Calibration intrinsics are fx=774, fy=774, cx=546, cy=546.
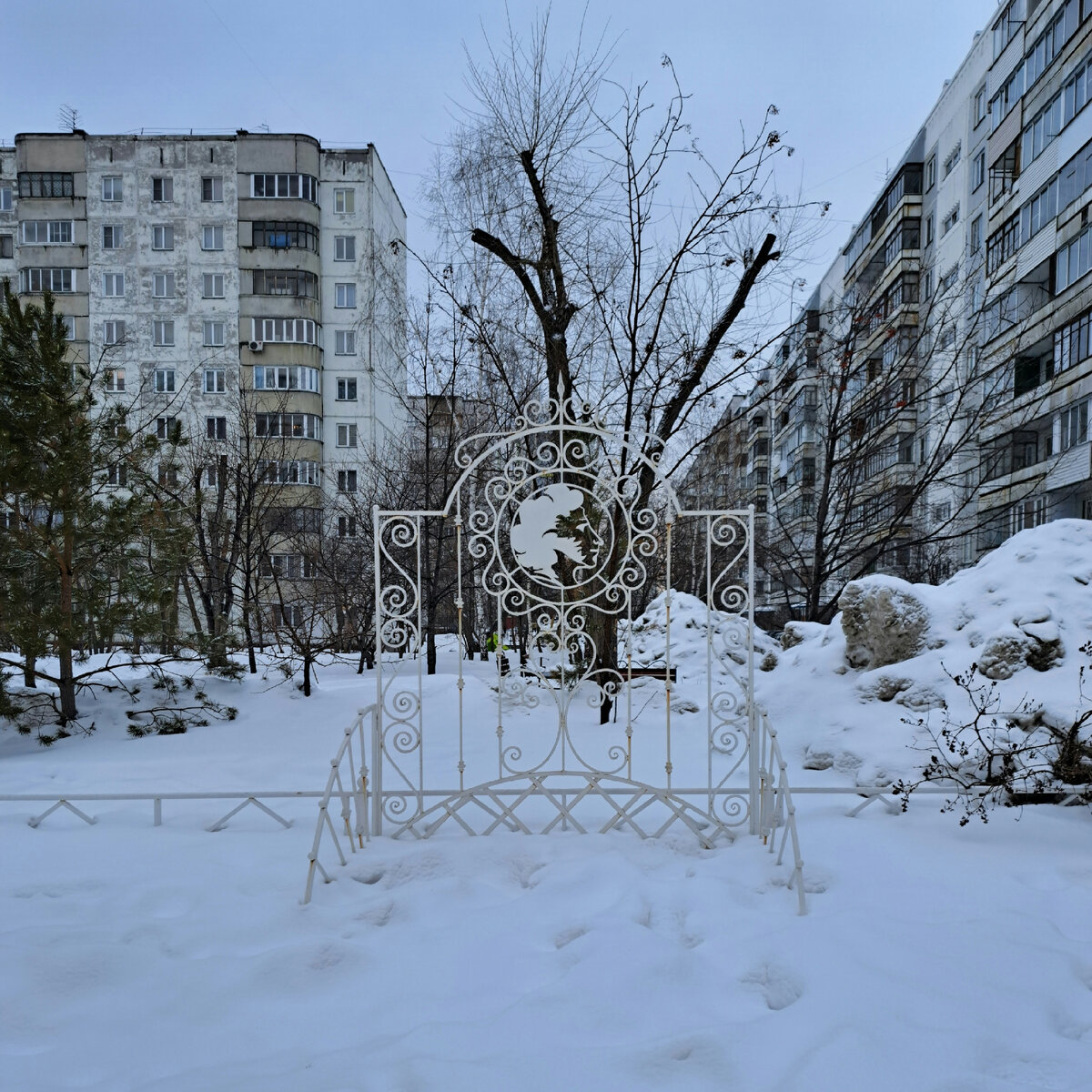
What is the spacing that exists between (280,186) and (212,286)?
3.56 metres

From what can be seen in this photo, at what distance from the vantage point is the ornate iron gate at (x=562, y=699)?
12.1 feet

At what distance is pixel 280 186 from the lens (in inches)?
893

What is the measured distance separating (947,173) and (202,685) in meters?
22.6

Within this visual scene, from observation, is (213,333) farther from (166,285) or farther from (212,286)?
(166,285)

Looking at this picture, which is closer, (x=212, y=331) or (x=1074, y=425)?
(x=1074, y=425)

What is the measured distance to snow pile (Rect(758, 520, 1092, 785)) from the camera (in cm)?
439

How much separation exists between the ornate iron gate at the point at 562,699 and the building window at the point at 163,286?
2044 cm

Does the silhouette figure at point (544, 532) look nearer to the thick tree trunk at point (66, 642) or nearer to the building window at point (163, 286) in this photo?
the thick tree trunk at point (66, 642)

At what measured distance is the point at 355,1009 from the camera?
2.31 m

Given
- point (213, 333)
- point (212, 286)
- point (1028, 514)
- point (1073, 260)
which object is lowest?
point (1028, 514)

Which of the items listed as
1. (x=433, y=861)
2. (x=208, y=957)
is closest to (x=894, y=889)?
(x=433, y=861)

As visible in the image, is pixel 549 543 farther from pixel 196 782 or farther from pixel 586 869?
pixel 196 782

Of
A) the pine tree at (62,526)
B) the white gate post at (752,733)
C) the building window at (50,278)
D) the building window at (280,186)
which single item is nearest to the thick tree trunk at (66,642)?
the pine tree at (62,526)

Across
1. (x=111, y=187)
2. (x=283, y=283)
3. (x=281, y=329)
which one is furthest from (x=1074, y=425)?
(x=111, y=187)
